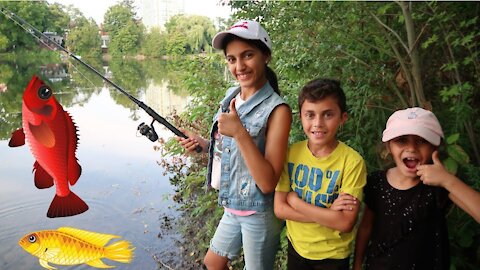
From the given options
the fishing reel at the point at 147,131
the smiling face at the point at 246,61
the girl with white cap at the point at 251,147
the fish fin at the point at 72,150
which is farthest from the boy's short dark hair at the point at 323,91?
the fish fin at the point at 72,150

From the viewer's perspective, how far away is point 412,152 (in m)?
1.49

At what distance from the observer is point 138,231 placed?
14.6 feet

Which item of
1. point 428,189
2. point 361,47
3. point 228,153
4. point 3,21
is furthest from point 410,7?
point 3,21

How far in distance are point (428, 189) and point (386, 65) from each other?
1.37m

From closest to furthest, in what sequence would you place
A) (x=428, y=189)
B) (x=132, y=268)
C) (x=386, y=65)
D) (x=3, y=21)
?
(x=428, y=189) < (x=3, y=21) < (x=386, y=65) < (x=132, y=268)

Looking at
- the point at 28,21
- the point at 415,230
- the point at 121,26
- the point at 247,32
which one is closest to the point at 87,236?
the point at 28,21

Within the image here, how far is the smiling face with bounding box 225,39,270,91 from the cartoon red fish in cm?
77

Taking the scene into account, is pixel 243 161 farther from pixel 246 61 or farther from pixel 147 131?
pixel 147 131

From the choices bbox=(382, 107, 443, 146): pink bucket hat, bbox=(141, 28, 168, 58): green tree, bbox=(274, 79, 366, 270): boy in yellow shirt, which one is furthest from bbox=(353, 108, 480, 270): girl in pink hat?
bbox=(141, 28, 168, 58): green tree

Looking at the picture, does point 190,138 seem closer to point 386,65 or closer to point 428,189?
point 428,189

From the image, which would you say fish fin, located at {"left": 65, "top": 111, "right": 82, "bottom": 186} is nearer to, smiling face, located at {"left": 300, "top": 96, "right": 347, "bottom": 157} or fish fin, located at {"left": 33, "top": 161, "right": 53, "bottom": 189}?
fish fin, located at {"left": 33, "top": 161, "right": 53, "bottom": 189}

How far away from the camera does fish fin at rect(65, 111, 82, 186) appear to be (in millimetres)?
1663

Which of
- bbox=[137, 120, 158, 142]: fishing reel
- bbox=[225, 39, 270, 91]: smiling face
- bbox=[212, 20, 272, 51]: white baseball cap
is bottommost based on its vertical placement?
bbox=[137, 120, 158, 142]: fishing reel

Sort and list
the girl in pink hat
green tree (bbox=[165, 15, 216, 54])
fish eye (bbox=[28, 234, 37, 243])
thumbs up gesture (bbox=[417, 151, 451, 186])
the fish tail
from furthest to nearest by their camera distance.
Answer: green tree (bbox=[165, 15, 216, 54]), the fish tail, fish eye (bbox=[28, 234, 37, 243]), the girl in pink hat, thumbs up gesture (bbox=[417, 151, 451, 186])
